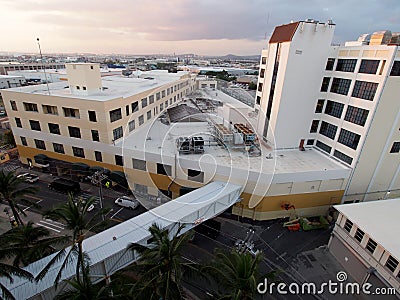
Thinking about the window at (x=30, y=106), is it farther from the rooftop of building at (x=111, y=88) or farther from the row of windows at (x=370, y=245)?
the row of windows at (x=370, y=245)

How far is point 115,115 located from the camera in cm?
3697

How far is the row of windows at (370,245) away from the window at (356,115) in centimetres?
1350

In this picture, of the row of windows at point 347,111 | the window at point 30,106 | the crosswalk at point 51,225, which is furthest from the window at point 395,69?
the window at point 30,106

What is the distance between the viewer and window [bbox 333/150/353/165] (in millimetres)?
32322

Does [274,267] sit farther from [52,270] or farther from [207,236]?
[52,270]

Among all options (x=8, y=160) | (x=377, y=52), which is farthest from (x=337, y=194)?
(x=8, y=160)

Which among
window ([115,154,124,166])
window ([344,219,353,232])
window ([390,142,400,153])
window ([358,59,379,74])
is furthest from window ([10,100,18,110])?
window ([390,142,400,153])

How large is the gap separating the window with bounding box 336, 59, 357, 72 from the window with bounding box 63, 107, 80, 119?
40.6m

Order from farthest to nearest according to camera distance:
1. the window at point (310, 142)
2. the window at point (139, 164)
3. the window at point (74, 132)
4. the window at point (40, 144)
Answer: the window at point (40, 144)
the window at point (310, 142)
the window at point (74, 132)
the window at point (139, 164)

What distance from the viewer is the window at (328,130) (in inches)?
1395

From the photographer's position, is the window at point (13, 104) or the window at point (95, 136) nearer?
the window at point (95, 136)

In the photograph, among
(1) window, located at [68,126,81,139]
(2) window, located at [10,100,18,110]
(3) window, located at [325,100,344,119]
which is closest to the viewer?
(3) window, located at [325,100,344,119]

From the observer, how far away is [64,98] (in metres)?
35.8

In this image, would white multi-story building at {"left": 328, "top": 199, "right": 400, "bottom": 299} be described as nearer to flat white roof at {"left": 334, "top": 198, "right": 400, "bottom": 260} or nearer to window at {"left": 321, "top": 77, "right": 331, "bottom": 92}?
flat white roof at {"left": 334, "top": 198, "right": 400, "bottom": 260}
